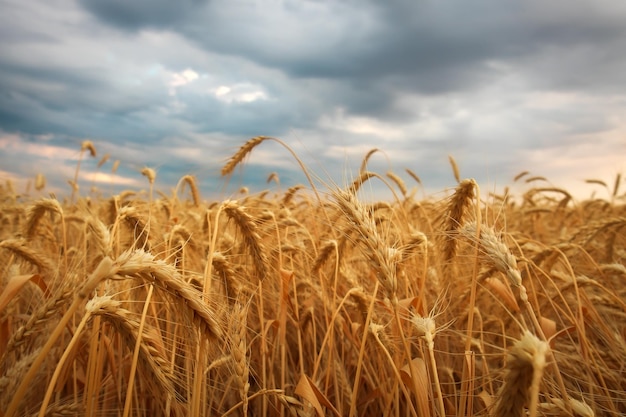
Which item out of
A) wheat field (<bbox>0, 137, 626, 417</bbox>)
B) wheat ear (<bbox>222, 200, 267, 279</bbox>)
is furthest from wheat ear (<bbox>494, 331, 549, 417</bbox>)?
wheat ear (<bbox>222, 200, 267, 279</bbox>)

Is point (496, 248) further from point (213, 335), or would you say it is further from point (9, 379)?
point (9, 379)

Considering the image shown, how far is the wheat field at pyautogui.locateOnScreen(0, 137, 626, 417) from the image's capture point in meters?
1.36

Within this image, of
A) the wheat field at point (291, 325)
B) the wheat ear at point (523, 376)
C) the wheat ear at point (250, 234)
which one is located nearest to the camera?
the wheat ear at point (523, 376)

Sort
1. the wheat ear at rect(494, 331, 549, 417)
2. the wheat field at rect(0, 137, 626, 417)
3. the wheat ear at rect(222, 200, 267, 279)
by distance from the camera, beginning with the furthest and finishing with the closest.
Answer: the wheat ear at rect(222, 200, 267, 279) → the wheat field at rect(0, 137, 626, 417) → the wheat ear at rect(494, 331, 549, 417)

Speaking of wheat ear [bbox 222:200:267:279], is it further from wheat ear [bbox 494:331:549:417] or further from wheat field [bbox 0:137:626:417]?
wheat ear [bbox 494:331:549:417]

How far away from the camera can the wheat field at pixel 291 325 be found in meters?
1.36

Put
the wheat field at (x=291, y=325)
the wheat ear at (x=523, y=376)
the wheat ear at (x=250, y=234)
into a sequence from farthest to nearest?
the wheat ear at (x=250, y=234)
the wheat field at (x=291, y=325)
the wheat ear at (x=523, y=376)

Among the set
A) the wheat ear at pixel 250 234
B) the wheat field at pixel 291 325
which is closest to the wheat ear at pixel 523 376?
the wheat field at pixel 291 325

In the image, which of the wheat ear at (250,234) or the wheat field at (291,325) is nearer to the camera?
the wheat field at (291,325)

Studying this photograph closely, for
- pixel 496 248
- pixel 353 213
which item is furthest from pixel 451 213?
pixel 353 213

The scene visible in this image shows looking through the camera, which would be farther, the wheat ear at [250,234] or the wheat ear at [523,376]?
the wheat ear at [250,234]

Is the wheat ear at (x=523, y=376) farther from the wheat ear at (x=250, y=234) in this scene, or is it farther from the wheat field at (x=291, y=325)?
the wheat ear at (x=250, y=234)

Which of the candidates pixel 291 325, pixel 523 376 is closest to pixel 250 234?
pixel 291 325

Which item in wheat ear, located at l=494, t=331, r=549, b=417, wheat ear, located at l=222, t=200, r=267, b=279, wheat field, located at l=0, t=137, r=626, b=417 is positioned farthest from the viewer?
wheat ear, located at l=222, t=200, r=267, b=279
